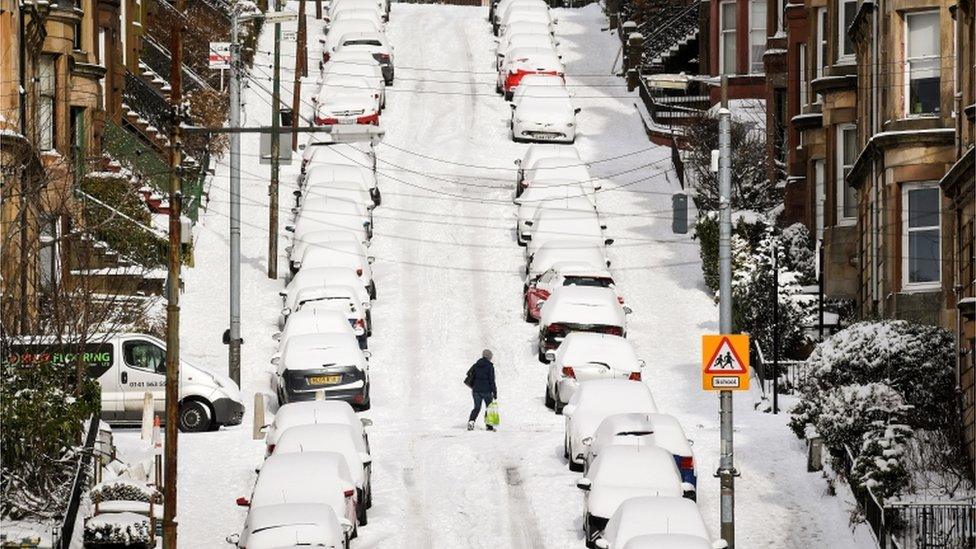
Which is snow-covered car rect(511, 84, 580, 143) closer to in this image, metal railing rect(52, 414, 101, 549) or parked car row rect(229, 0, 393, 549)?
parked car row rect(229, 0, 393, 549)

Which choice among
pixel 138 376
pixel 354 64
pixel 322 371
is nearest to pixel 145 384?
pixel 138 376

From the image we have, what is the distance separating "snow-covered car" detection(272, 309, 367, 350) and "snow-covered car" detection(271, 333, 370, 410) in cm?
96

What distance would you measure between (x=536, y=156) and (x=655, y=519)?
116ft

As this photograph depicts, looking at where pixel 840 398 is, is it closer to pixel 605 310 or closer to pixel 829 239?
A: pixel 605 310

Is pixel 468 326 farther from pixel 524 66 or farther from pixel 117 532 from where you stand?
pixel 524 66

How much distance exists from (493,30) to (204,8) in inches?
542

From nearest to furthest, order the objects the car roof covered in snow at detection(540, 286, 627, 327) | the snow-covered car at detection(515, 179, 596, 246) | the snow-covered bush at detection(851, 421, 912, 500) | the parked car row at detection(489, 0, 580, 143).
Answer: the snow-covered bush at detection(851, 421, 912, 500) → the car roof covered in snow at detection(540, 286, 627, 327) → the snow-covered car at detection(515, 179, 596, 246) → the parked car row at detection(489, 0, 580, 143)

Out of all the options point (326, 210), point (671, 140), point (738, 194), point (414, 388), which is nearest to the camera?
point (414, 388)

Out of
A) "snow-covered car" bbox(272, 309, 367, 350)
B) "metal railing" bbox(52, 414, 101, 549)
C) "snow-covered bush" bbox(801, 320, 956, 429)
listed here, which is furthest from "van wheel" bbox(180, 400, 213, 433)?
"snow-covered bush" bbox(801, 320, 956, 429)

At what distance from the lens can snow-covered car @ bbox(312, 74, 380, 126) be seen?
67.2 m

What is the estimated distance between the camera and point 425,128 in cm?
7394

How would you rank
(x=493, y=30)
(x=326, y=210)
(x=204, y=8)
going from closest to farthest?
1. (x=326, y=210)
2. (x=204, y=8)
3. (x=493, y=30)

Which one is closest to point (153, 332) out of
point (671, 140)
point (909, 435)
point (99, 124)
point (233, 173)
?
point (233, 173)

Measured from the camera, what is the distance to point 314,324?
44531 mm
